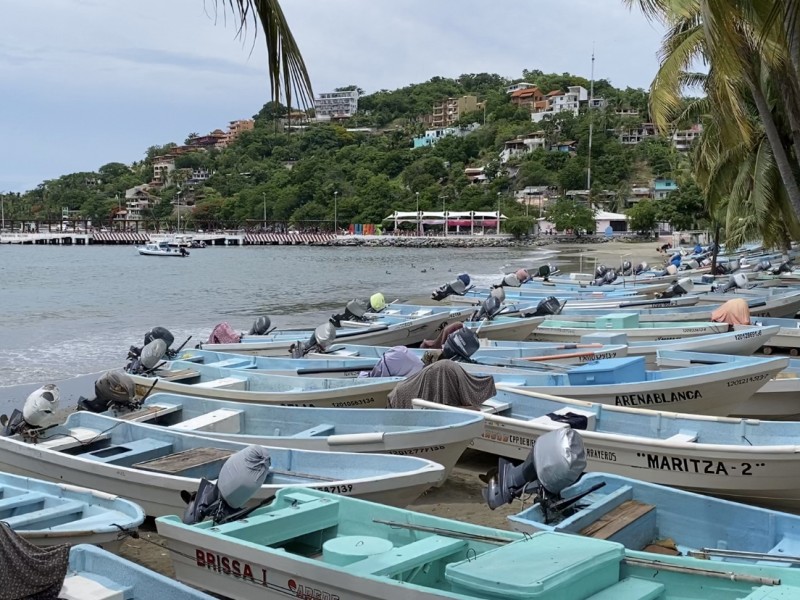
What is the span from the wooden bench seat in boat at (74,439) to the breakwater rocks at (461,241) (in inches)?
3903

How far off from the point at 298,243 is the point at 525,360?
131 m

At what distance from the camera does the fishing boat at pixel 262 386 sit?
10.8 m

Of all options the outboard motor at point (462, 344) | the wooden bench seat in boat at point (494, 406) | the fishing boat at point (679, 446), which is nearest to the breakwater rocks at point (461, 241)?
the outboard motor at point (462, 344)

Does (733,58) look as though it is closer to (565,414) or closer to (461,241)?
(565,414)

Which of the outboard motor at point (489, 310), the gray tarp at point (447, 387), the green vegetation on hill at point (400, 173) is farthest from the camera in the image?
the green vegetation on hill at point (400, 173)

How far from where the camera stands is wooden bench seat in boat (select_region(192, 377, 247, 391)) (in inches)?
467

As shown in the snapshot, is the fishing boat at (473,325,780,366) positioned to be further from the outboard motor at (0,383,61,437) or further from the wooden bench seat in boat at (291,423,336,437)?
the outboard motor at (0,383,61,437)

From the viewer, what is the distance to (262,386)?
12.0 meters

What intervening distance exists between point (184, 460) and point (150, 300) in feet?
126

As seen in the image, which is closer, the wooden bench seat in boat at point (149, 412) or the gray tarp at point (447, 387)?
the gray tarp at point (447, 387)

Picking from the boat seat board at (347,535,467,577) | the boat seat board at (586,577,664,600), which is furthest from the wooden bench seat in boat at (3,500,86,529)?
the boat seat board at (586,577,664,600)

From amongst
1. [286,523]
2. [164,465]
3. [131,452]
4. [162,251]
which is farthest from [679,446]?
[162,251]

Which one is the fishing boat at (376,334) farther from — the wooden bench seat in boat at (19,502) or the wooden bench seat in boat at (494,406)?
the wooden bench seat in boat at (19,502)

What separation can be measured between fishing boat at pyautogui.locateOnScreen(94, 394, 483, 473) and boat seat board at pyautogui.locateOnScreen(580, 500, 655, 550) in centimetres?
223
